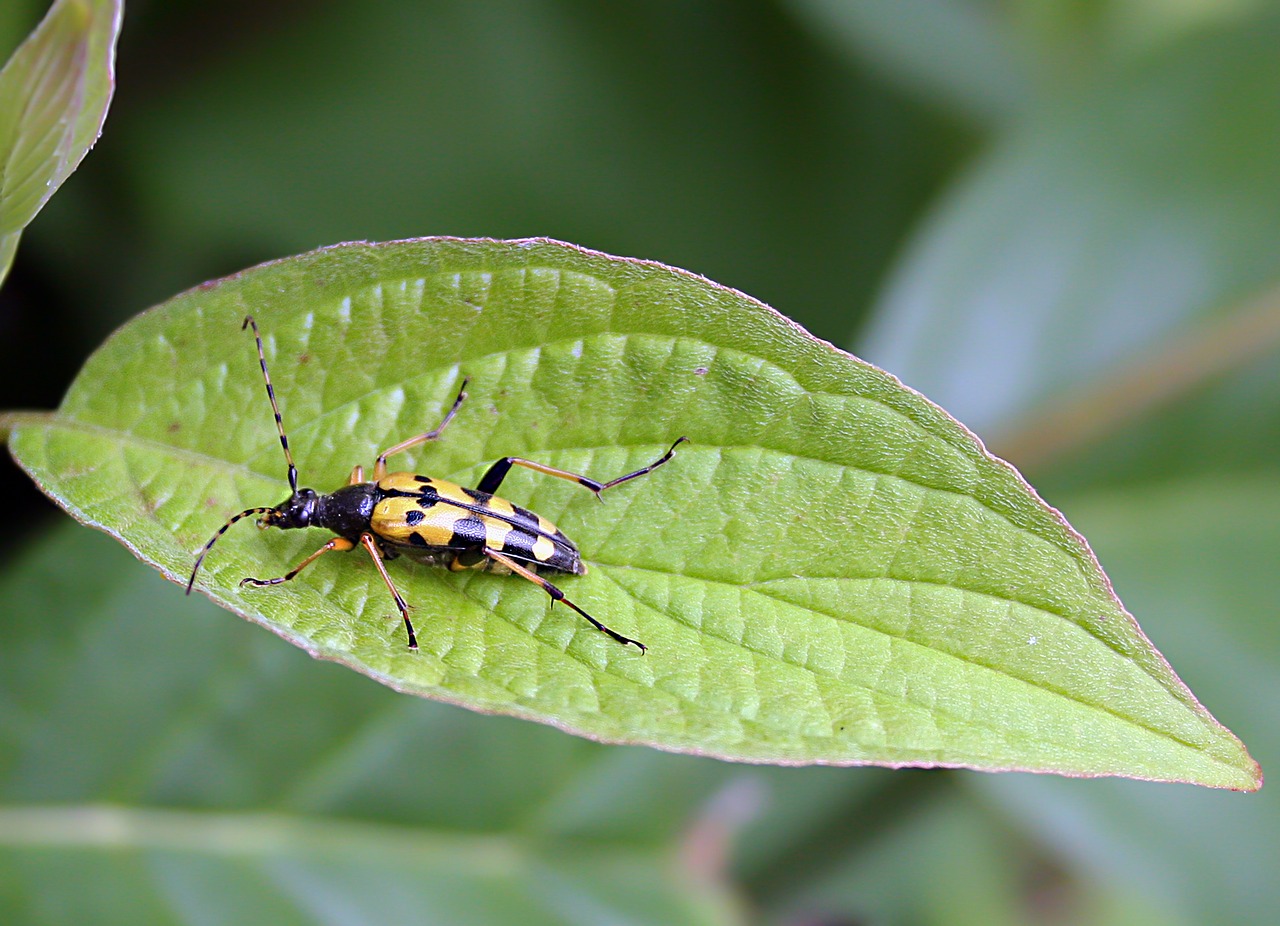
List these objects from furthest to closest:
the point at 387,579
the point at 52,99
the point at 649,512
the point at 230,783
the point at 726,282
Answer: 1. the point at 726,282
2. the point at 230,783
3. the point at 387,579
4. the point at 649,512
5. the point at 52,99

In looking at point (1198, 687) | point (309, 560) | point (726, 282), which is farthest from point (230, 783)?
point (1198, 687)

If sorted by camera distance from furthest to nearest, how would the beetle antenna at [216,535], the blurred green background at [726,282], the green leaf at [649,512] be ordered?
1. the blurred green background at [726,282]
2. the beetle antenna at [216,535]
3. the green leaf at [649,512]

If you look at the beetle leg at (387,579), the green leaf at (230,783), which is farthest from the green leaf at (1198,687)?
the beetle leg at (387,579)

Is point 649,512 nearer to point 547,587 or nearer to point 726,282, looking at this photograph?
point 547,587

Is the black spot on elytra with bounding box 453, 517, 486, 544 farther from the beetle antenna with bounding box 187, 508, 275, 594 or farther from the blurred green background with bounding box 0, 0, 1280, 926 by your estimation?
the blurred green background with bounding box 0, 0, 1280, 926

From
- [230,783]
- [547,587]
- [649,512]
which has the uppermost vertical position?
[649,512]

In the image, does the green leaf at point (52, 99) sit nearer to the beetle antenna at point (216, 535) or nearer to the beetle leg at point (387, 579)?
the beetle antenna at point (216, 535)
